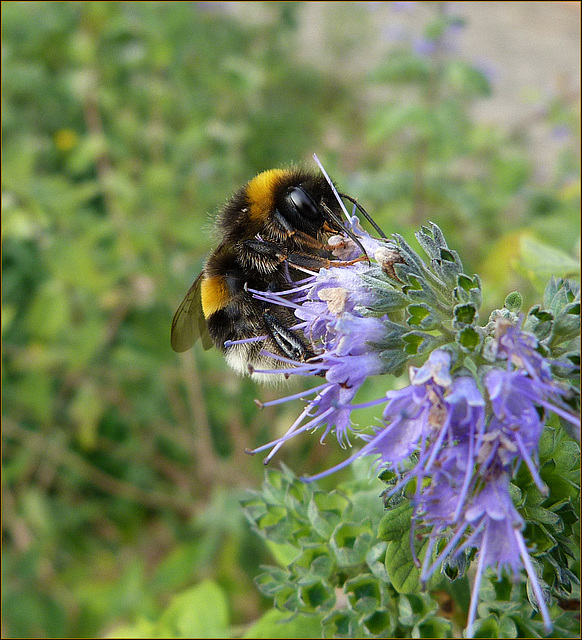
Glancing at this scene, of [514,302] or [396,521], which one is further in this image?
[514,302]

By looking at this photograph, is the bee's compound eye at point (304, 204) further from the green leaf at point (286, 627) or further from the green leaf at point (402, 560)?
the green leaf at point (286, 627)

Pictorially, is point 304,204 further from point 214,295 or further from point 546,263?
point 546,263

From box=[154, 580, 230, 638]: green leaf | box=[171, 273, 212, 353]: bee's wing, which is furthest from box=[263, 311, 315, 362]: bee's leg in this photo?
box=[154, 580, 230, 638]: green leaf

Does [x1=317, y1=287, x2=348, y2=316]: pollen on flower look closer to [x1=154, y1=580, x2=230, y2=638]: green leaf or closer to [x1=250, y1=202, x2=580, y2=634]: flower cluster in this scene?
[x1=250, y1=202, x2=580, y2=634]: flower cluster

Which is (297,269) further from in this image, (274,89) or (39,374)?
(274,89)

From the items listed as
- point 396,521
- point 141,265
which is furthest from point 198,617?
point 141,265

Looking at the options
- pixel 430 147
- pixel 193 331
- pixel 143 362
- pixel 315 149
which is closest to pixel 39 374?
pixel 143 362
